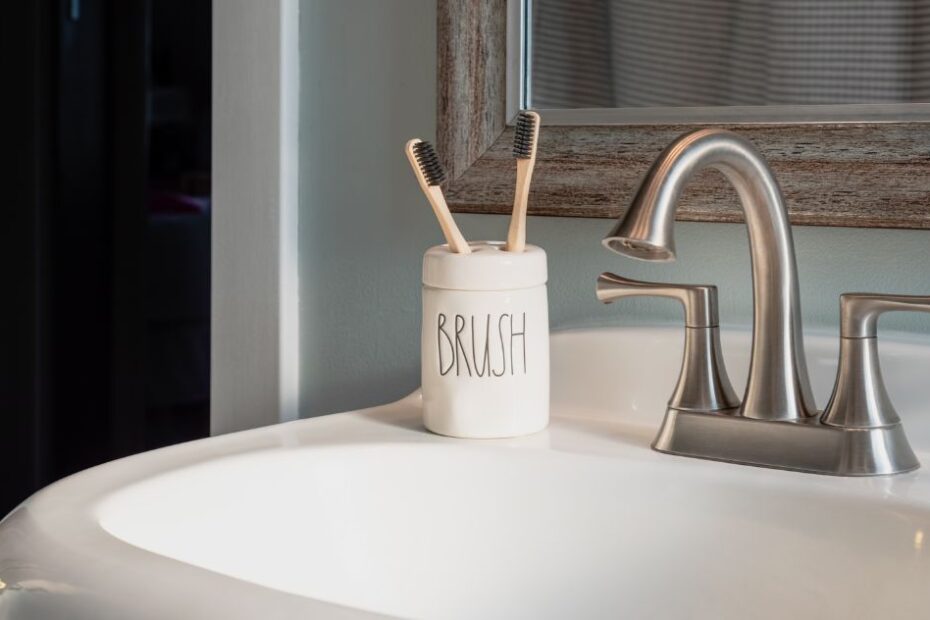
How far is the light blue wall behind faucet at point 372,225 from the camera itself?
2.52 feet

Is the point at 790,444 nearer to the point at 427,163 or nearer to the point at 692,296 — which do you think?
the point at 692,296

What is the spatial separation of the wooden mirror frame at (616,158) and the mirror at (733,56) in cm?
2

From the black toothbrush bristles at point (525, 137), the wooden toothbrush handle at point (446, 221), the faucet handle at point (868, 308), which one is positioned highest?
the black toothbrush bristles at point (525, 137)

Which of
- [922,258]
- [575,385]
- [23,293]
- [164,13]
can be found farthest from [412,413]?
[164,13]

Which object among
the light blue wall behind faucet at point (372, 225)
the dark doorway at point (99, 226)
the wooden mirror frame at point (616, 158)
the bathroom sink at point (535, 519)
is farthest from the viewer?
the dark doorway at point (99, 226)

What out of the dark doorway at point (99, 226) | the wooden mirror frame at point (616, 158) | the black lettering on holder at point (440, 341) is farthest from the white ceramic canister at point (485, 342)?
→ the dark doorway at point (99, 226)

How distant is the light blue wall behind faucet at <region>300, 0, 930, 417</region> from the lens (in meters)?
0.77

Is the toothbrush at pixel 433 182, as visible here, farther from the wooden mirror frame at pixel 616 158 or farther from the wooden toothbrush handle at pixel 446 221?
the wooden mirror frame at pixel 616 158

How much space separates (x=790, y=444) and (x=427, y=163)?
10.4 inches

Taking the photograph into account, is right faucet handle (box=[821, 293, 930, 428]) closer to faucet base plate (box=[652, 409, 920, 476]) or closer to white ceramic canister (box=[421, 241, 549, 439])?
faucet base plate (box=[652, 409, 920, 476])

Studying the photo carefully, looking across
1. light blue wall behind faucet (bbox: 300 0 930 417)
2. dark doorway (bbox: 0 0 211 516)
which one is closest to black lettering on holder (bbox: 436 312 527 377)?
light blue wall behind faucet (bbox: 300 0 930 417)

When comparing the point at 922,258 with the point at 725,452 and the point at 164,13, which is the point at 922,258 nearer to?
the point at 725,452

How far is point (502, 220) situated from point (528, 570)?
0.27 meters

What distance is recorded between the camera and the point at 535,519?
0.62m
